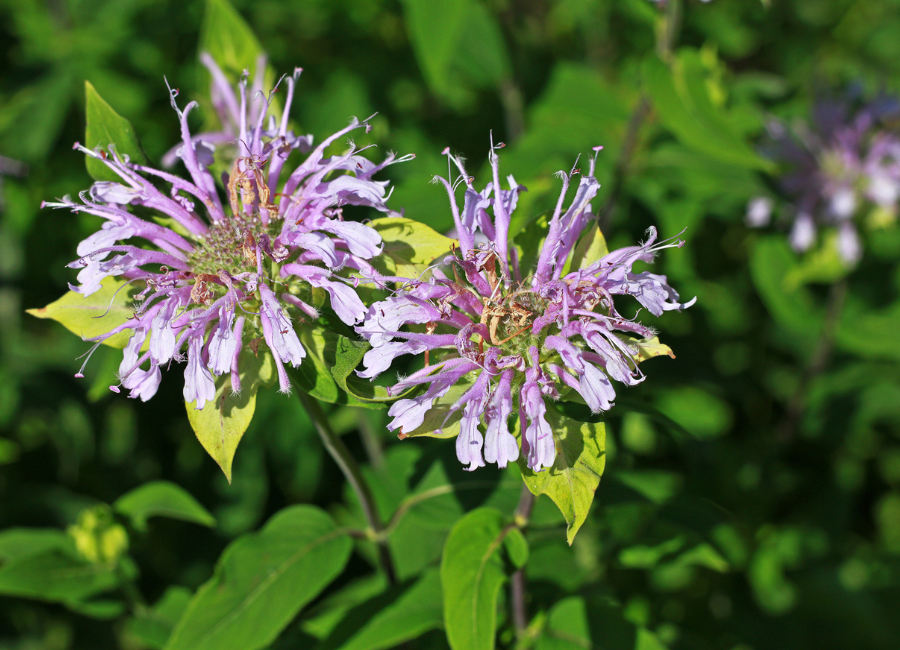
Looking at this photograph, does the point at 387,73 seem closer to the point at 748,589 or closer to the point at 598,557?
the point at 598,557

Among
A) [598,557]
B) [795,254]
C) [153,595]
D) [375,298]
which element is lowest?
[153,595]

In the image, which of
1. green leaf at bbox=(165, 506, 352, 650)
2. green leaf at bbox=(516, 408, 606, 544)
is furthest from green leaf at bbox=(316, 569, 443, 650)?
green leaf at bbox=(516, 408, 606, 544)

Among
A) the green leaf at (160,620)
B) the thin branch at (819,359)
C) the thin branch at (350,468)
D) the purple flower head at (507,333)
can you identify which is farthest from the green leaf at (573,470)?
the thin branch at (819,359)

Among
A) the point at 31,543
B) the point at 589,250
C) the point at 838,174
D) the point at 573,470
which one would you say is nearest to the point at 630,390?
the point at 589,250

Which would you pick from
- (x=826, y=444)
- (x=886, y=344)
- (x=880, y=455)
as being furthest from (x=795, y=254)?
(x=880, y=455)

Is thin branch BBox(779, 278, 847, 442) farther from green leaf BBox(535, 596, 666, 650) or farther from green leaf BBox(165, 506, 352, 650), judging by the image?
green leaf BBox(165, 506, 352, 650)

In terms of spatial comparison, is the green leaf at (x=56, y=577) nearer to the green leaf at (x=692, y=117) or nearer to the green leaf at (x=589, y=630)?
the green leaf at (x=589, y=630)
